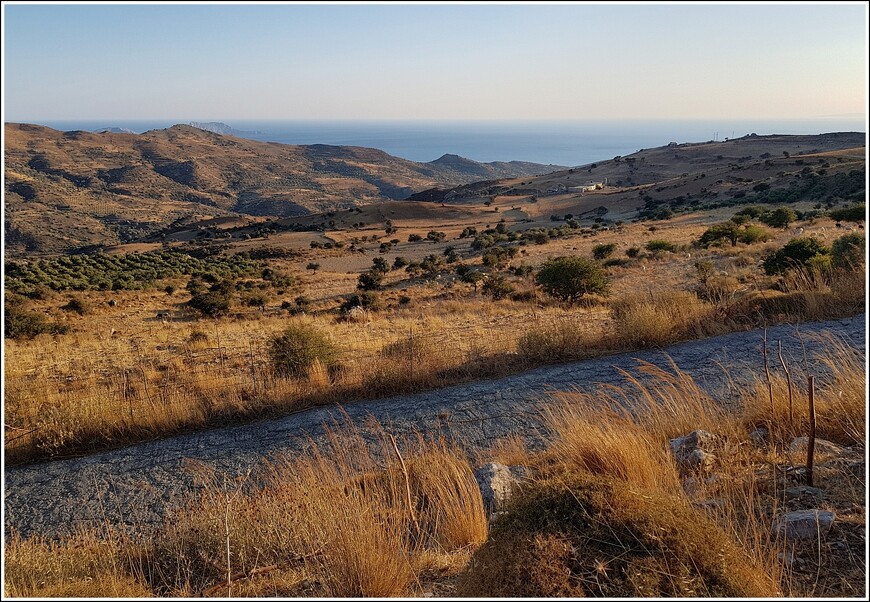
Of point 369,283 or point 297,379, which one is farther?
point 369,283

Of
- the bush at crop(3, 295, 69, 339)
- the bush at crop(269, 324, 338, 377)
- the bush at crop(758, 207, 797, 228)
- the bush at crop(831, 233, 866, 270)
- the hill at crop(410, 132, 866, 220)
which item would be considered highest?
the hill at crop(410, 132, 866, 220)

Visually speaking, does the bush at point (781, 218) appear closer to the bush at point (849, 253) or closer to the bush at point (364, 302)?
the bush at point (849, 253)

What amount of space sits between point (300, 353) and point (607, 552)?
7583mm

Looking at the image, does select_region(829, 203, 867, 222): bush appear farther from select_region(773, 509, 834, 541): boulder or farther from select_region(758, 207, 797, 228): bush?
select_region(773, 509, 834, 541): boulder

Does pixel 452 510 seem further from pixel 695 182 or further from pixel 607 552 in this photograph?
pixel 695 182

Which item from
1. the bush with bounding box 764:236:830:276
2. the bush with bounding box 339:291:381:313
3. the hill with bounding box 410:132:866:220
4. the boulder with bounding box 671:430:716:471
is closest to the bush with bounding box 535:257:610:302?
the bush with bounding box 764:236:830:276

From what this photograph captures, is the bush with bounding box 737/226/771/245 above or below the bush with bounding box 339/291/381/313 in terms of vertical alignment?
above

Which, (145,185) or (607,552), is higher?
(145,185)

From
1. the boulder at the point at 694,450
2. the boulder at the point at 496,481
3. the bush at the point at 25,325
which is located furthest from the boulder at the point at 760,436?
the bush at the point at 25,325

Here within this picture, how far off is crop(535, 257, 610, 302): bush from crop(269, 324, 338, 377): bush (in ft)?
32.6

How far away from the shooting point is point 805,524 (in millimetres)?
2629

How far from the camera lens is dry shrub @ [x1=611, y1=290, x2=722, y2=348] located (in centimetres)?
794

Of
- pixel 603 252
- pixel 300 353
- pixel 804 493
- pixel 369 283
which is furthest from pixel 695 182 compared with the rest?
pixel 804 493

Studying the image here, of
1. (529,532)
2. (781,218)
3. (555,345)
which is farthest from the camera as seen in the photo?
(781,218)
